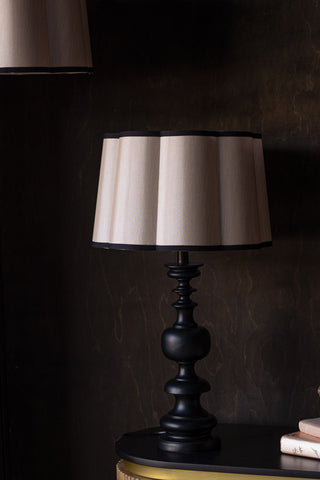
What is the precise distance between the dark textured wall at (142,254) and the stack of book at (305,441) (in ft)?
0.77

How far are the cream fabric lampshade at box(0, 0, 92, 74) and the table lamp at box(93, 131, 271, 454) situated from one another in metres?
0.21

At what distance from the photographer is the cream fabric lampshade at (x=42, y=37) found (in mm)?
1684

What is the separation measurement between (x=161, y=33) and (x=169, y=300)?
2.35ft

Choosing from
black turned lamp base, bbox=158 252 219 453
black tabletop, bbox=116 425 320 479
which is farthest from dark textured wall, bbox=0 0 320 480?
black turned lamp base, bbox=158 252 219 453

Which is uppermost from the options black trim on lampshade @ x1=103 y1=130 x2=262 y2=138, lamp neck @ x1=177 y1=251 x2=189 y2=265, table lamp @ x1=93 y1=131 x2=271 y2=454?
black trim on lampshade @ x1=103 y1=130 x2=262 y2=138

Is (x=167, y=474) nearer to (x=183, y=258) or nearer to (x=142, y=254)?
(x=183, y=258)

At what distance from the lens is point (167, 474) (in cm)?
173

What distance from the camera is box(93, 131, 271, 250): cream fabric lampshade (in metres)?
1.65

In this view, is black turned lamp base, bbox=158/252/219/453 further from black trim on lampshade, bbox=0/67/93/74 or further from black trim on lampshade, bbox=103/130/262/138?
black trim on lampshade, bbox=0/67/93/74

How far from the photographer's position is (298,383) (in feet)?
6.60

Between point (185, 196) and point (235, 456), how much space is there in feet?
1.99

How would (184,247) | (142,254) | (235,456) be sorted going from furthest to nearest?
(142,254) < (235,456) < (184,247)

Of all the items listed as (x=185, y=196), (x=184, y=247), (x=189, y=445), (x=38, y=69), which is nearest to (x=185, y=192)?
(x=185, y=196)

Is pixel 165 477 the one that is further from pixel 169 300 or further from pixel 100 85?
pixel 100 85
